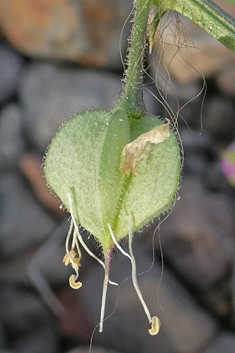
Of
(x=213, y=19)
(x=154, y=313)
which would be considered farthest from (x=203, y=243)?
(x=213, y=19)

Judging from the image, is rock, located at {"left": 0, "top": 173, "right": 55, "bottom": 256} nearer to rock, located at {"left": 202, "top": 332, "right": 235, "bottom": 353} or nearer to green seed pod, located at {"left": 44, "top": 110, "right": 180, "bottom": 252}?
rock, located at {"left": 202, "top": 332, "right": 235, "bottom": 353}

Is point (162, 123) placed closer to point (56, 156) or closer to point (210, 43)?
point (56, 156)

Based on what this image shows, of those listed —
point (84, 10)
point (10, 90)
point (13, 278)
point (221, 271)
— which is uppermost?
point (84, 10)

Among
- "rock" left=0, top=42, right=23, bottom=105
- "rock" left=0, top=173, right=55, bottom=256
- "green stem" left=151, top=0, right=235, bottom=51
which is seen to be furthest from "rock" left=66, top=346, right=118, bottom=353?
"green stem" left=151, top=0, right=235, bottom=51

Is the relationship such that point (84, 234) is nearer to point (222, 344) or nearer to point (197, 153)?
point (197, 153)

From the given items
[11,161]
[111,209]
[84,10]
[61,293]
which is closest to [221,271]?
[61,293]

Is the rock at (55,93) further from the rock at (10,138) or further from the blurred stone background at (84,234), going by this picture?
the rock at (10,138)
